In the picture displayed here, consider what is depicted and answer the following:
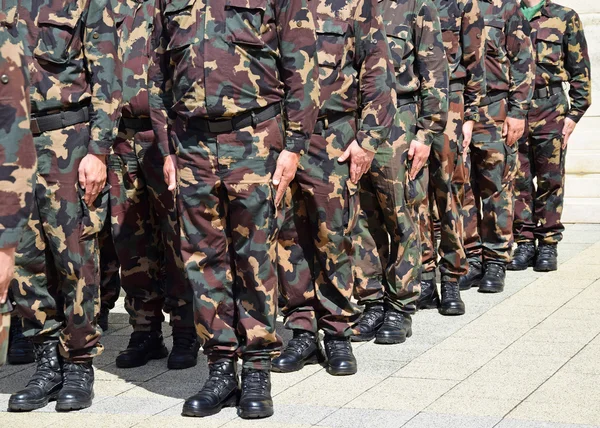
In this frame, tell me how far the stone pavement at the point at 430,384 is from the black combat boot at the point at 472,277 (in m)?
0.92

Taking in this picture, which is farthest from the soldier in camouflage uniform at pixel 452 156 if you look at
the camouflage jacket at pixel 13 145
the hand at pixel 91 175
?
the camouflage jacket at pixel 13 145

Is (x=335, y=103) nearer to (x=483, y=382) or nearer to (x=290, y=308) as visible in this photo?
(x=290, y=308)

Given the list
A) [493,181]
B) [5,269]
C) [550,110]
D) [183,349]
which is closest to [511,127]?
[493,181]

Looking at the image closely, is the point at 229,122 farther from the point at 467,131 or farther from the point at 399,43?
the point at 467,131

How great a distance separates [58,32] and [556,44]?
17.5 ft

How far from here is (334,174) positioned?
632 centimetres

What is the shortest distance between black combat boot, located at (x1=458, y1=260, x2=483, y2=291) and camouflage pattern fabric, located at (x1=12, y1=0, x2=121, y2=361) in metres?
3.80

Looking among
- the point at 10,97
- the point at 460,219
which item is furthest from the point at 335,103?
the point at 10,97

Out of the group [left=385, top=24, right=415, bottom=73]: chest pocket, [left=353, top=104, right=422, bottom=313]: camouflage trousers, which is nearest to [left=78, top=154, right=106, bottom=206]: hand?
[left=353, top=104, right=422, bottom=313]: camouflage trousers

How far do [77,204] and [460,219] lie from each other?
3461 millimetres

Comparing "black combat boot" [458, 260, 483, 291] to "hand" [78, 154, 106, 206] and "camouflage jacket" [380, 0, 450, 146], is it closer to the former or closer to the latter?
"camouflage jacket" [380, 0, 450, 146]

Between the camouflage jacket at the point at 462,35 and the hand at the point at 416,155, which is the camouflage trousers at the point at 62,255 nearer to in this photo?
the hand at the point at 416,155

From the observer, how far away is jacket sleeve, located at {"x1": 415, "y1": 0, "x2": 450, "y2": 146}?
7.27 m

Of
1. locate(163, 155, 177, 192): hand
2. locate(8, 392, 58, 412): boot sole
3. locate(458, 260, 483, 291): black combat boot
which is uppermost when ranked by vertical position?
locate(163, 155, 177, 192): hand
